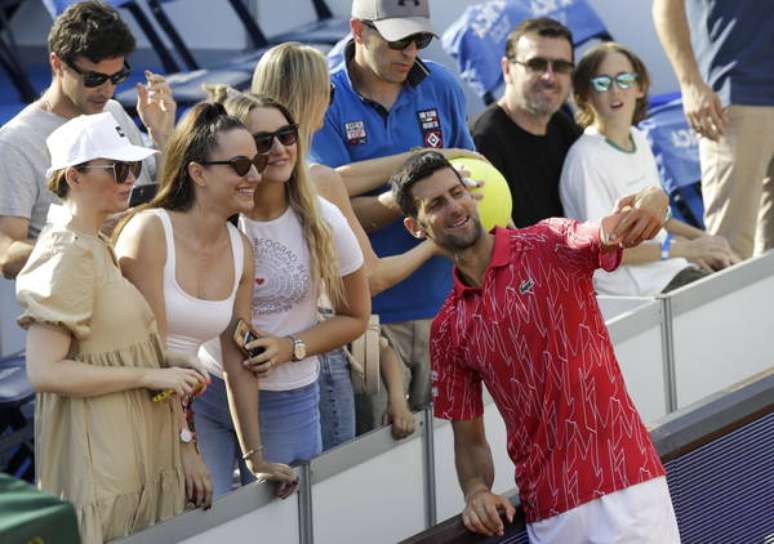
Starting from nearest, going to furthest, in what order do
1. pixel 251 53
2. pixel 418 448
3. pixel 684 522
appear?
pixel 684 522 → pixel 418 448 → pixel 251 53

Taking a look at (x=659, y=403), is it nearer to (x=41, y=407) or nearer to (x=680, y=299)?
(x=680, y=299)

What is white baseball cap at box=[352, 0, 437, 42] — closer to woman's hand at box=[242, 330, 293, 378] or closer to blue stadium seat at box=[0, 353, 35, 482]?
woman's hand at box=[242, 330, 293, 378]

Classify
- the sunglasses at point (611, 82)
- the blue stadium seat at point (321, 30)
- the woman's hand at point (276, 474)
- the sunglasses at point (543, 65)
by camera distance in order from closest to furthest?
the woman's hand at point (276, 474)
the sunglasses at point (543, 65)
the sunglasses at point (611, 82)
the blue stadium seat at point (321, 30)

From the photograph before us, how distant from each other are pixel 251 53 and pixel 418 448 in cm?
467

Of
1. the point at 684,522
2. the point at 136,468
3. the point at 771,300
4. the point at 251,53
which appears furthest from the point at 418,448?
the point at 251,53

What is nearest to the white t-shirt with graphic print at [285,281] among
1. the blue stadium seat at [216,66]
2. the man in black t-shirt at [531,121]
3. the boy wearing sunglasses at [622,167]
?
the man in black t-shirt at [531,121]

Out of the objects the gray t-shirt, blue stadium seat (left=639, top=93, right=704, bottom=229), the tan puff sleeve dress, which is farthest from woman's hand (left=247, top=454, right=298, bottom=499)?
blue stadium seat (left=639, top=93, right=704, bottom=229)

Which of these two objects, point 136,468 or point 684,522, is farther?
point 684,522

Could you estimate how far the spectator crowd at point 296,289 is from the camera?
3561 mm

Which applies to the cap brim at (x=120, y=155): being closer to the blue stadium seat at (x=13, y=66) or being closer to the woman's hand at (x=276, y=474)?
the woman's hand at (x=276, y=474)

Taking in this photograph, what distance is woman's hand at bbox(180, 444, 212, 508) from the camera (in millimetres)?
3760

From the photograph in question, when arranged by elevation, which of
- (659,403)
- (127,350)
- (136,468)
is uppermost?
(127,350)

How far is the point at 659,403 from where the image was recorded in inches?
216

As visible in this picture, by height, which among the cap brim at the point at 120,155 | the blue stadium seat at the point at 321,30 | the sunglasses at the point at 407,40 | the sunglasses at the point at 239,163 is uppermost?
the cap brim at the point at 120,155
